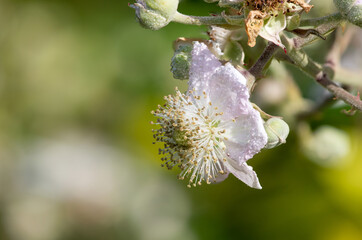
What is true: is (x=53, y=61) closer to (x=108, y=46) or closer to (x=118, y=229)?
(x=108, y=46)

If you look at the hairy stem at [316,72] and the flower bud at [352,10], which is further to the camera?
the hairy stem at [316,72]

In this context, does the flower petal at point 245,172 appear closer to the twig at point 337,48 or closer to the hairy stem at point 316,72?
the hairy stem at point 316,72

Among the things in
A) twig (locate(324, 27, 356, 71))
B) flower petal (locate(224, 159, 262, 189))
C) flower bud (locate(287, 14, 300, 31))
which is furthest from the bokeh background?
flower bud (locate(287, 14, 300, 31))

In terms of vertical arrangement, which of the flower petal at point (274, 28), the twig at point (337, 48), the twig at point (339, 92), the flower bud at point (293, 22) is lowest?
the twig at point (337, 48)

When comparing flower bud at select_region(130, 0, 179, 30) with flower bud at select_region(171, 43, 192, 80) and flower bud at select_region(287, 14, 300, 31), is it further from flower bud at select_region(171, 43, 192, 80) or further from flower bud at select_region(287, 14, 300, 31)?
flower bud at select_region(287, 14, 300, 31)

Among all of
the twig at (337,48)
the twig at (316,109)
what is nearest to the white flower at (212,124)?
→ the twig at (337,48)

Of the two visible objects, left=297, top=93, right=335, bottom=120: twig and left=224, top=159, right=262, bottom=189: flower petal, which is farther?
left=297, top=93, right=335, bottom=120: twig

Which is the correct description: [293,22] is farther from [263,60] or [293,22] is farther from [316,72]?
[316,72]
